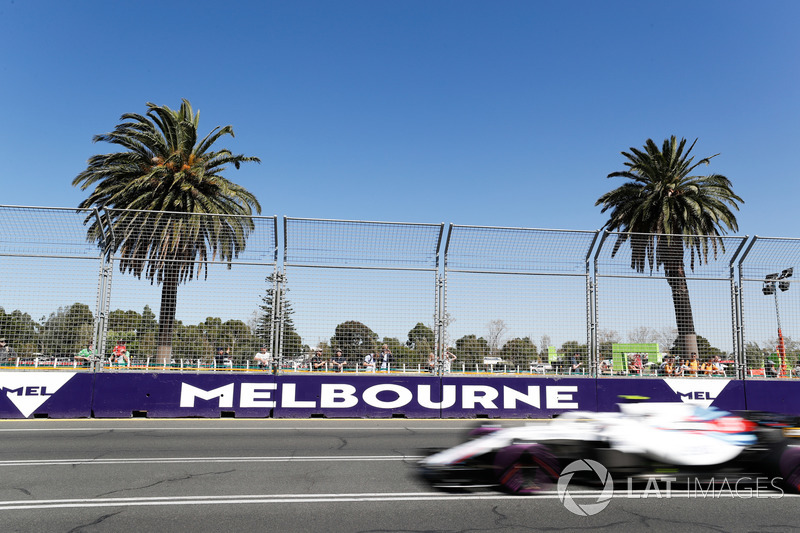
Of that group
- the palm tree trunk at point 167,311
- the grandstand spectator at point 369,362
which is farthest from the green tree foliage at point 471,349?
the palm tree trunk at point 167,311

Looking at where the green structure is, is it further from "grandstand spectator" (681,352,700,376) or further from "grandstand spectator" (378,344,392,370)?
"grandstand spectator" (378,344,392,370)

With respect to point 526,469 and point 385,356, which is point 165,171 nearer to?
point 385,356

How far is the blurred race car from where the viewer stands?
218 inches

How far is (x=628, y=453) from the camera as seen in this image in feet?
18.2

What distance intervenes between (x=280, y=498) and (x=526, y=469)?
7.32 ft

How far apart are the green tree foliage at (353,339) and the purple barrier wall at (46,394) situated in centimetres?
491

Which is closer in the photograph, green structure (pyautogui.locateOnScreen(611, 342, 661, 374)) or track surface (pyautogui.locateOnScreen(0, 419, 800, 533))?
track surface (pyautogui.locateOnScreen(0, 419, 800, 533))

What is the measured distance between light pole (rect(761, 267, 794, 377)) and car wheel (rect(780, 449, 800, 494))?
897 centimetres

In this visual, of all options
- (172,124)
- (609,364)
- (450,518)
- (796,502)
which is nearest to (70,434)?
(450,518)

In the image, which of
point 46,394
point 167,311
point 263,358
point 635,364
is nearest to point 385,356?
point 263,358

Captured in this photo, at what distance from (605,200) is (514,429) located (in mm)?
25299

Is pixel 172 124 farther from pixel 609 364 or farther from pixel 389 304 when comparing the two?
pixel 609 364

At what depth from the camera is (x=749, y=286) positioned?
13680 millimetres

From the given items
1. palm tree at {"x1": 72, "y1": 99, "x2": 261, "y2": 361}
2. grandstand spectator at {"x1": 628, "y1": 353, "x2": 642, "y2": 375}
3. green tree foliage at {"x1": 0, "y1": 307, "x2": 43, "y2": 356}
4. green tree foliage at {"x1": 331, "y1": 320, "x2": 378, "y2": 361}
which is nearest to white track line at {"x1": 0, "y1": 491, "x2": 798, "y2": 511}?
green tree foliage at {"x1": 331, "y1": 320, "x2": 378, "y2": 361}
